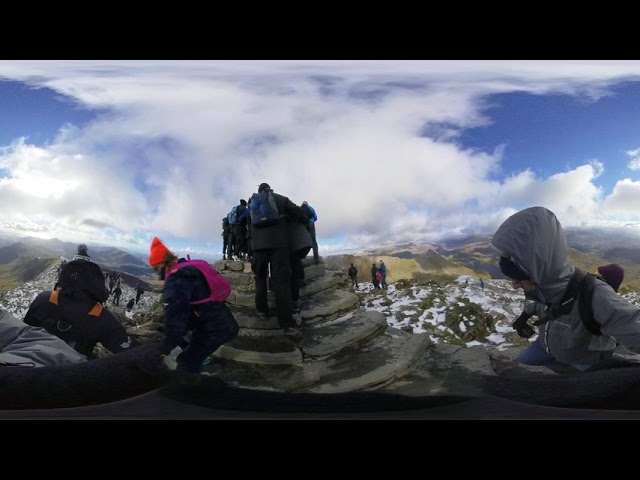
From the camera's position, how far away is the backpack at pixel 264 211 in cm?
240

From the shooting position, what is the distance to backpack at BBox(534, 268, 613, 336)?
2.42 m

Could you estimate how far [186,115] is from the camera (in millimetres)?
2590

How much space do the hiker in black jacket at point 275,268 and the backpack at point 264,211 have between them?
0.07ft

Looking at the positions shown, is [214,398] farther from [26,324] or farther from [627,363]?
[627,363]

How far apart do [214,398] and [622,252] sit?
6.56ft

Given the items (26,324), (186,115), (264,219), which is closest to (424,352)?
(264,219)

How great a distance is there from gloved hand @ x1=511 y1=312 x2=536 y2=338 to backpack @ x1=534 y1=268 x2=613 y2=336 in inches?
6.0

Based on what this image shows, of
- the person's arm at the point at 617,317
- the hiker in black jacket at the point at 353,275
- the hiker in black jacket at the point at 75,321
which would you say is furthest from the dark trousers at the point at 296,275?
the person's arm at the point at 617,317

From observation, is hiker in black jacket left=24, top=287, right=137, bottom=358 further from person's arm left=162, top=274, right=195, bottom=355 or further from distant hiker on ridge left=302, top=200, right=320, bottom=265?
distant hiker on ridge left=302, top=200, right=320, bottom=265

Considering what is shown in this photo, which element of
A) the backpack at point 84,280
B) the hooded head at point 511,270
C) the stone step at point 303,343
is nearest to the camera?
the stone step at point 303,343

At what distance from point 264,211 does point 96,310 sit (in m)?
0.96

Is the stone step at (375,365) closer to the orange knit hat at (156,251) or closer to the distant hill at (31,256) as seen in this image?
the orange knit hat at (156,251)

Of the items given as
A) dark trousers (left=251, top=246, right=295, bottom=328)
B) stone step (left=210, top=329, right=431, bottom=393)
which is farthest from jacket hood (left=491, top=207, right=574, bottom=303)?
dark trousers (left=251, top=246, right=295, bottom=328)

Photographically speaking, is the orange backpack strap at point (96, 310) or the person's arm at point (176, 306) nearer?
the person's arm at point (176, 306)
